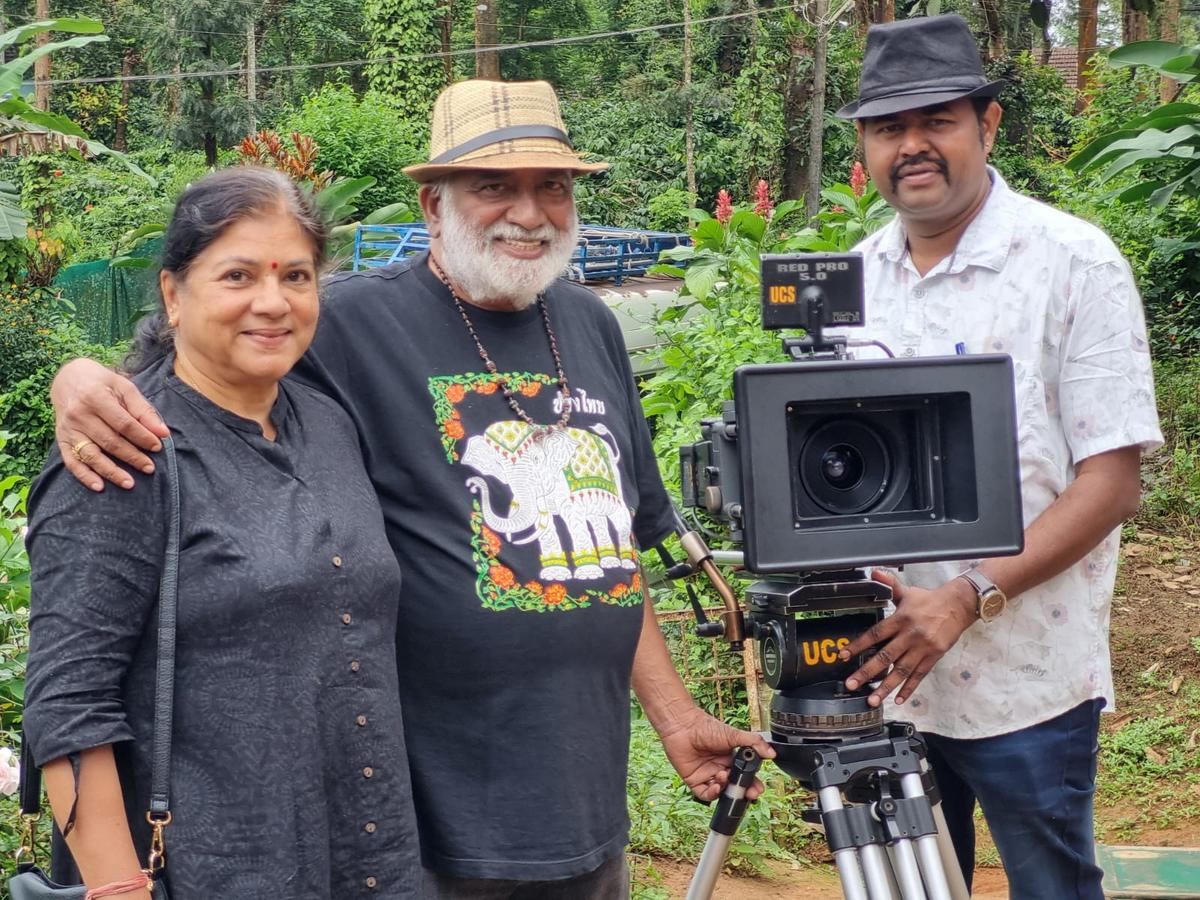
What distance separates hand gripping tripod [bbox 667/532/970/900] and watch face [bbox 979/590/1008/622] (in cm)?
15

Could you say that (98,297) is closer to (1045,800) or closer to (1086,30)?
(1086,30)

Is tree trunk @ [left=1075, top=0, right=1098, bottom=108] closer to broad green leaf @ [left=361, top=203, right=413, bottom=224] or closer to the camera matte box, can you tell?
broad green leaf @ [left=361, top=203, right=413, bottom=224]

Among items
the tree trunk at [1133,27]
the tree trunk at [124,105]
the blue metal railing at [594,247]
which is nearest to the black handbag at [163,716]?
the blue metal railing at [594,247]

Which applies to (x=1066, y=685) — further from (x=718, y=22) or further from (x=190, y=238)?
(x=718, y=22)

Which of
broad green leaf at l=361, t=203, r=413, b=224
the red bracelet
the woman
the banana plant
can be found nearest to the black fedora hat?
the woman

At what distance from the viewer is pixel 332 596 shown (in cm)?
162

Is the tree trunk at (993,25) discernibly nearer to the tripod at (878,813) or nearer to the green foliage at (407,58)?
the green foliage at (407,58)

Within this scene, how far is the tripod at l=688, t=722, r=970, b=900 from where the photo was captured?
1.84 metres

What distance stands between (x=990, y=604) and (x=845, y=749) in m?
0.32

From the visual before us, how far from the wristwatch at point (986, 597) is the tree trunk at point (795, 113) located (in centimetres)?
1568

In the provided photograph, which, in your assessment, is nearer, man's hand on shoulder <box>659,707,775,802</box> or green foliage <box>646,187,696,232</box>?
man's hand on shoulder <box>659,707,775,802</box>

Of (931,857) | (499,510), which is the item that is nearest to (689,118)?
(499,510)

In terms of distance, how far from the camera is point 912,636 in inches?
77.5

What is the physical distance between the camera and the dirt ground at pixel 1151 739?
11.9 ft
